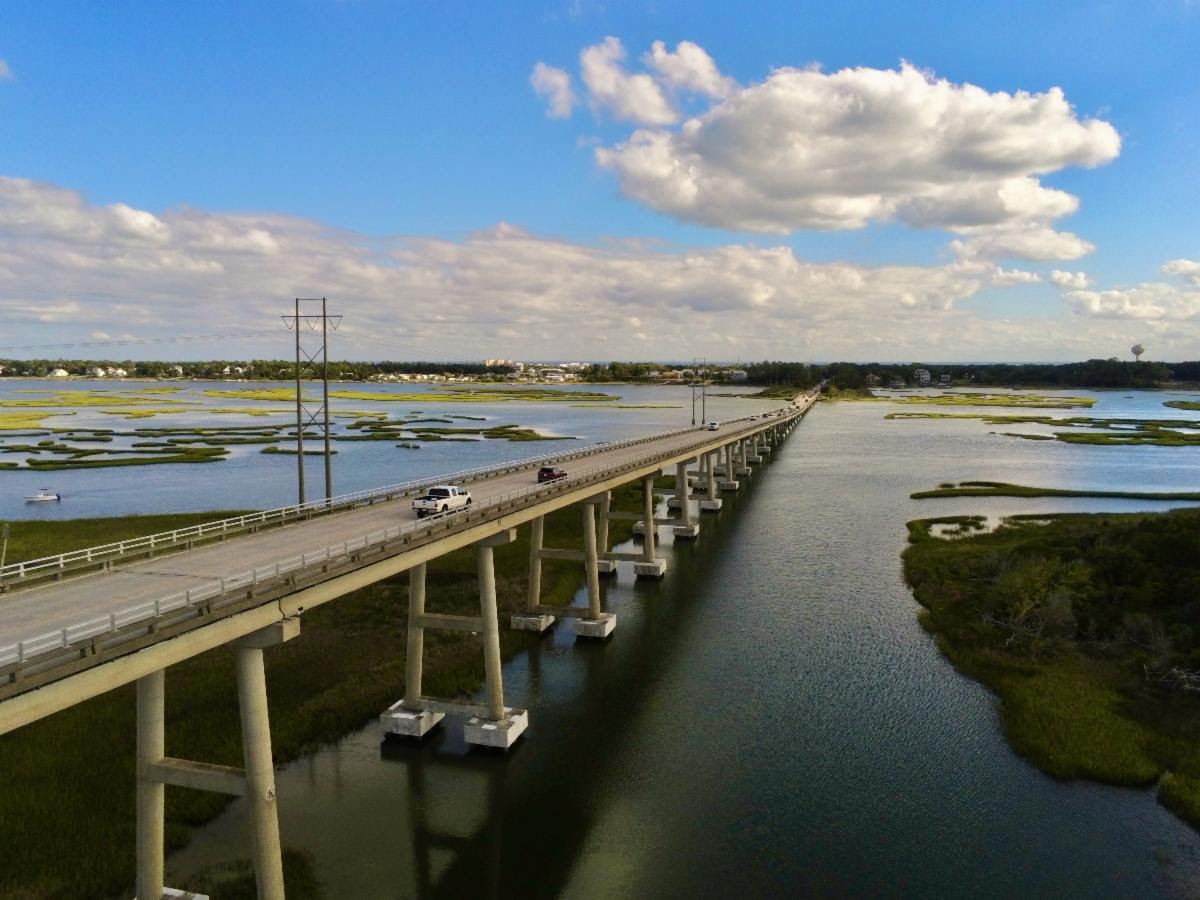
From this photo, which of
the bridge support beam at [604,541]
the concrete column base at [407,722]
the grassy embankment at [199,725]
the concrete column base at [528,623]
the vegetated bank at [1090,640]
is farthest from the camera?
the bridge support beam at [604,541]

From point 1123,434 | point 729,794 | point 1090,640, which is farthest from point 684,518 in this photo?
point 1123,434

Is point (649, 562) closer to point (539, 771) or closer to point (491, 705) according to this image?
point (491, 705)

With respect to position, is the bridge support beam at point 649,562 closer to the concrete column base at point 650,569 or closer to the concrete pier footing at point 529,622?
the concrete column base at point 650,569

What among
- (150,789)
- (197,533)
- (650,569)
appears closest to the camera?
(150,789)

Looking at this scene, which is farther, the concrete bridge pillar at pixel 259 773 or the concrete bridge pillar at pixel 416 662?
the concrete bridge pillar at pixel 416 662

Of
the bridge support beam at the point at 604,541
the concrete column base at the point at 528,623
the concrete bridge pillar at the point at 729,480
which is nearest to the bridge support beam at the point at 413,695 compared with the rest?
the concrete column base at the point at 528,623

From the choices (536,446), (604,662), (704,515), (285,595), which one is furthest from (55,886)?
(536,446)
